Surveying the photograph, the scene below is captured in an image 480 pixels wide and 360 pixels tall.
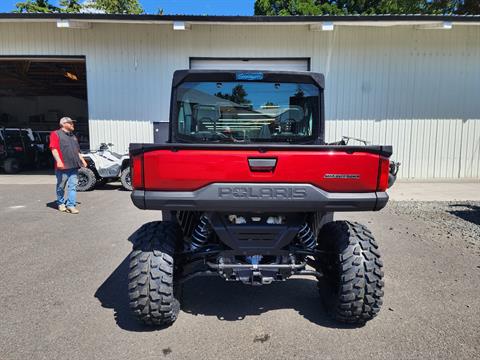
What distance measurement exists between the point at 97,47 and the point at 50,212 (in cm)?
609

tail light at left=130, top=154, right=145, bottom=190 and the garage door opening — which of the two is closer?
tail light at left=130, top=154, right=145, bottom=190

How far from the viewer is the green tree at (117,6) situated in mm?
28562

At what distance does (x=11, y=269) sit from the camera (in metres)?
4.51

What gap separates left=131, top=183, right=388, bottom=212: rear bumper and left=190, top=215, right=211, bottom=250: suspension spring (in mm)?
466

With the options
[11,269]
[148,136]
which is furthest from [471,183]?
[11,269]

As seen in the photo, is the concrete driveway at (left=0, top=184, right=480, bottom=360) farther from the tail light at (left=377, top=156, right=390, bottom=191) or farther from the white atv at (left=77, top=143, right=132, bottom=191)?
the white atv at (left=77, top=143, right=132, bottom=191)

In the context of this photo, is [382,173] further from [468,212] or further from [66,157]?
[66,157]

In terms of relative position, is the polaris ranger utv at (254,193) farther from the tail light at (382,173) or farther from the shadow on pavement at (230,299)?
the shadow on pavement at (230,299)

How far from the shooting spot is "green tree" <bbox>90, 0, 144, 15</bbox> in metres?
28.6

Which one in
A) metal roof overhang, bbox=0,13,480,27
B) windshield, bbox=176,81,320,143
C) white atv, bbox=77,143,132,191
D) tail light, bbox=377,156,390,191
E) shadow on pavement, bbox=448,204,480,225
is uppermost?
metal roof overhang, bbox=0,13,480,27

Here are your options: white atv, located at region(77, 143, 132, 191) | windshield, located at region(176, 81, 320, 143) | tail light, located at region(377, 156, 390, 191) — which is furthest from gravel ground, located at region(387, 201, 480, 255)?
white atv, located at region(77, 143, 132, 191)

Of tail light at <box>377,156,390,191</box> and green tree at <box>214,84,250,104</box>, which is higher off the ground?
green tree at <box>214,84,250,104</box>

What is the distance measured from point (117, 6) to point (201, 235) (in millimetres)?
31868

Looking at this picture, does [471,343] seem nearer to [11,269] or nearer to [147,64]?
[11,269]
